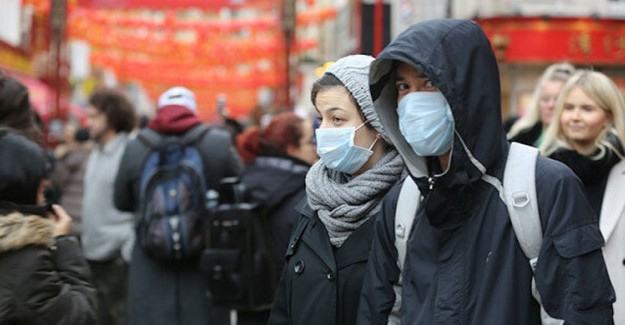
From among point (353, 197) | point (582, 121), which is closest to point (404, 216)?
point (353, 197)

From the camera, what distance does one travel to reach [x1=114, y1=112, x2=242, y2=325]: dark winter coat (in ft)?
21.7

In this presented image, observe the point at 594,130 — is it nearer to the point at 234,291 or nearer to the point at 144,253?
the point at 234,291

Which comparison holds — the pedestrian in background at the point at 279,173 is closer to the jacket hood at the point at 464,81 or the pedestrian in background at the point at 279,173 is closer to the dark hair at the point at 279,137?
the dark hair at the point at 279,137

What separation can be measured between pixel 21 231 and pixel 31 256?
101 millimetres

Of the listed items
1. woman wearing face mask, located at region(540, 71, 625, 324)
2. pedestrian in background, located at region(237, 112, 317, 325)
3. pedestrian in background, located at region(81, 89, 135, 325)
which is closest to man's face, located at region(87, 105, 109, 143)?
pedestrian in background, located at region(81, 89, 135, 325)

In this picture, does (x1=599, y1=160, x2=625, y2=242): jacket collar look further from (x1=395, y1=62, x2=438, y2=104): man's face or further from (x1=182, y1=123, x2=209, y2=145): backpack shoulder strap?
(x1=182, y1=123, x2=209, y2=145): backpack shoulder strap

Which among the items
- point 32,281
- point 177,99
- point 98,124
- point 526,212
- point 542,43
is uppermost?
point 526,212

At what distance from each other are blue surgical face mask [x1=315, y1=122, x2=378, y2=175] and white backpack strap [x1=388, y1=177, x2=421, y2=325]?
0.52 meters

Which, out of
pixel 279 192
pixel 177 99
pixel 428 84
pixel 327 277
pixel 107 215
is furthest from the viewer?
pixel 107 215

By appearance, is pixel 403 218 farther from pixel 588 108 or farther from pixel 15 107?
pixel 15 107

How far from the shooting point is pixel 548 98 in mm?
6941

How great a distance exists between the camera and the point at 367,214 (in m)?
4.12

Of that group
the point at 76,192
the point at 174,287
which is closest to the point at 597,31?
the point at 76,192

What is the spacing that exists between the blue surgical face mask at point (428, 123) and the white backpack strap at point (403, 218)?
19cm
